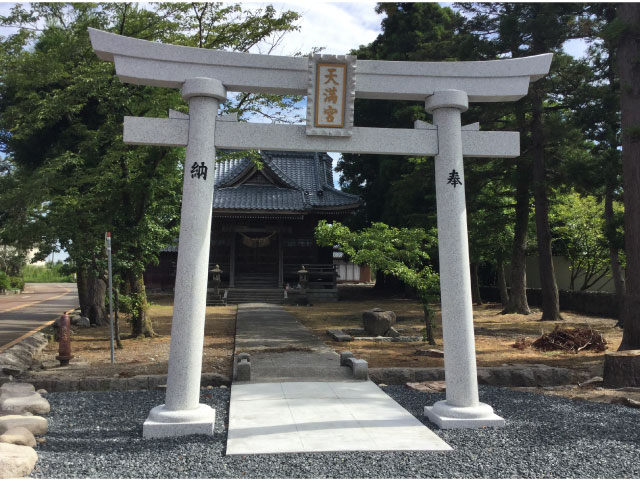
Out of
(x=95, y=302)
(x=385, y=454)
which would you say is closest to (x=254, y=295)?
(x=95, y=302)

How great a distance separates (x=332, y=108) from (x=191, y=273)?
2368 mm

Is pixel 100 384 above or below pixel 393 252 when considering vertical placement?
below

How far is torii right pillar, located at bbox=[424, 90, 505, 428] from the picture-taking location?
5.44 meters

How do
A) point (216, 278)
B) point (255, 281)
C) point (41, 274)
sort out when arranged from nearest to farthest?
1. point (216, 278)
2. point (255, 281)
3. point (41, 274)

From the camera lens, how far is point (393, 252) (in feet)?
34.9

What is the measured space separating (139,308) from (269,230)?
517 inches

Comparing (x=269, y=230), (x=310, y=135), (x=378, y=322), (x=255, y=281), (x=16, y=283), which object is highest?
(x=269, y=230)

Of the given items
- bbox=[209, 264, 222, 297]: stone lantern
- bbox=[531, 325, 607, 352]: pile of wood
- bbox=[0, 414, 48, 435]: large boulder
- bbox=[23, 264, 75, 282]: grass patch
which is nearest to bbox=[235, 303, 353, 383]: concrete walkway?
bbox=[0, 414, 48, 435]: large boulder

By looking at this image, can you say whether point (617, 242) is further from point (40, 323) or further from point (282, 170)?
point (282, 170)

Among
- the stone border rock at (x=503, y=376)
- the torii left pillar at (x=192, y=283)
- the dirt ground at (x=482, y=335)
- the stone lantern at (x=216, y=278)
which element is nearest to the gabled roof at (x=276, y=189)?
the stone lantern at (x=216, y=278)

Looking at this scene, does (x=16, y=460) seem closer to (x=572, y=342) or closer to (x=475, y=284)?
(x=572, y=342)

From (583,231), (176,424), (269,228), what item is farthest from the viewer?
(269,228)

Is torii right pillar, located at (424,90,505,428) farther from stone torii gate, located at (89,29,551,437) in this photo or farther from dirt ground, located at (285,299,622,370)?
dirt ground, located at (285,299,622,370)

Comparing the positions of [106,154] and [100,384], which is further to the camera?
[106,154]
